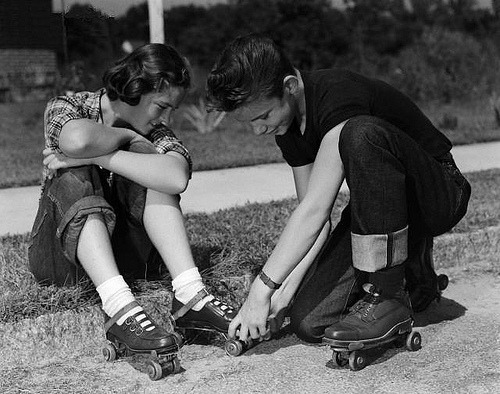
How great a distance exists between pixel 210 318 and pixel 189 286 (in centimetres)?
14

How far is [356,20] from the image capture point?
85.4 feet

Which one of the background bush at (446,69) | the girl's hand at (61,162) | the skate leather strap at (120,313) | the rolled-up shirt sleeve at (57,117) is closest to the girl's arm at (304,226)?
the skate leather strap at (120,313)

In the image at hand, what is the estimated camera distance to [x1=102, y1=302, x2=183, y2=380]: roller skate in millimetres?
2404

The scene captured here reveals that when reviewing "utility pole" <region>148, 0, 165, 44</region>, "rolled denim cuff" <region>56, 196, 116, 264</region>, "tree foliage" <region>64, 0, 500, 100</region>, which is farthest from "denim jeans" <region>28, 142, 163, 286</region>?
"tree foliage" <region>64, 0, 500, 100</region>

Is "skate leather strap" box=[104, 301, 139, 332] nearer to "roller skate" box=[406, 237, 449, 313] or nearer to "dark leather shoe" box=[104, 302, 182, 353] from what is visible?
"dark leather shoe" box=[104, 302, 182, 353]

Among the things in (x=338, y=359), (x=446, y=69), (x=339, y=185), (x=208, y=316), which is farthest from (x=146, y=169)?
(x=446, y=69)

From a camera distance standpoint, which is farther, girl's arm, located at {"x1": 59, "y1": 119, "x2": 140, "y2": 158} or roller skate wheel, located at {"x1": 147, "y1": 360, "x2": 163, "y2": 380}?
girl's arm, located at {"x1": 59, "y1": 119, "x2": 140, "y2": 158}

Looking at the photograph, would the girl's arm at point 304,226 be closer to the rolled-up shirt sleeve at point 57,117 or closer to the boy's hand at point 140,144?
the boy's hand at point 140,144

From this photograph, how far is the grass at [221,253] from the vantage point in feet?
9.00

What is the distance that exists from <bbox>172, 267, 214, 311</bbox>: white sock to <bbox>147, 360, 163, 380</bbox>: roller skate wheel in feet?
0.97

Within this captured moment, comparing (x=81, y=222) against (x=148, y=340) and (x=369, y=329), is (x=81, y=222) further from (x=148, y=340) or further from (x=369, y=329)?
(x=369, y=329)

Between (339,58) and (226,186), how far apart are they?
17164mm

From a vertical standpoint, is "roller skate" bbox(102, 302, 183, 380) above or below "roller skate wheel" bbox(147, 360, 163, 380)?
above

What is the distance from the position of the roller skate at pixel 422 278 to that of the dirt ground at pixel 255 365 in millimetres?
78
